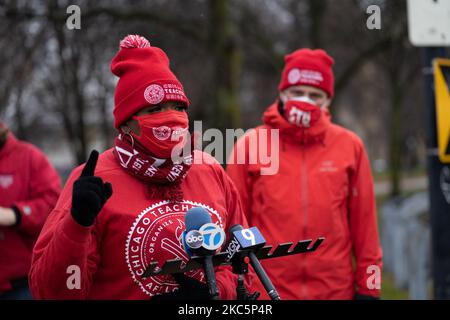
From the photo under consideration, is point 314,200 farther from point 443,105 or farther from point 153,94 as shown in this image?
point 153,94

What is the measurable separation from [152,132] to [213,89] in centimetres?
809

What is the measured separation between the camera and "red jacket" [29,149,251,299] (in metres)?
2.29

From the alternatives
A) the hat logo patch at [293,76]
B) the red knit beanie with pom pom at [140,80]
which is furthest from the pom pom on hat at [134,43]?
the hat logo patch at [293,76]

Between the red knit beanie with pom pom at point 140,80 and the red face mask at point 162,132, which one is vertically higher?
the red knit beanie with pom pom at point 140,80

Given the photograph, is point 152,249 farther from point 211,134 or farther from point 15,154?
point 15,154

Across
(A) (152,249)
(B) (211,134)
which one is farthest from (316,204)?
(A) (152,249)

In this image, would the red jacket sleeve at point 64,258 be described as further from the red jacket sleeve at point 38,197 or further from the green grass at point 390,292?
the green grass at point 390,292

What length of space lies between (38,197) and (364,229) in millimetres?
2289

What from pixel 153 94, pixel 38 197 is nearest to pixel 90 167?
pixel 153 94

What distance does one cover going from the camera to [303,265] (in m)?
3.79

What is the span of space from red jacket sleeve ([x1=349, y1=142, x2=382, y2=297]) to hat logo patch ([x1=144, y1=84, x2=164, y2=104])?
179cm

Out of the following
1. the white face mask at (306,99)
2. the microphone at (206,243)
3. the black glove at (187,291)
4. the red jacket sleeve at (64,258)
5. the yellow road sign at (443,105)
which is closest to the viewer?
the microphone at (206,243)

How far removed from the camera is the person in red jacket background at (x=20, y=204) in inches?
173
